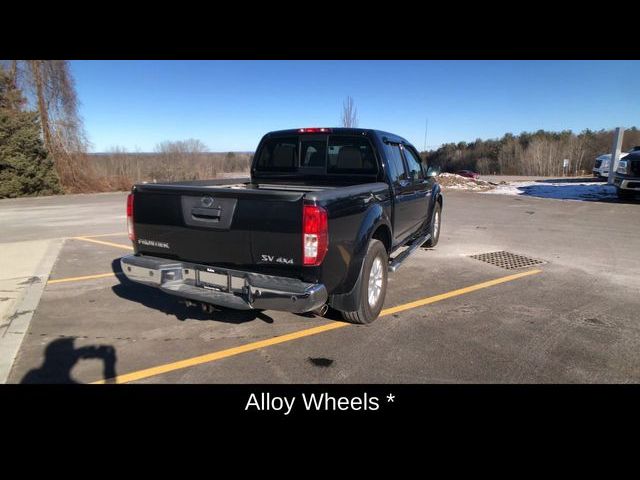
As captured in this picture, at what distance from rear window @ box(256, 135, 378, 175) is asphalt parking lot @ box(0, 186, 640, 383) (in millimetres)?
1725

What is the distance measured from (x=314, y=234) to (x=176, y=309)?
2296mm

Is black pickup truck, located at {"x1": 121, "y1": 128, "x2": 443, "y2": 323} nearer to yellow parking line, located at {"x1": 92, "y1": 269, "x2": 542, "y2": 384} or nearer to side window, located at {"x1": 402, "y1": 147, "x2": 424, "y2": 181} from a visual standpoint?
yellow parking line, located at {"x1": 92, "y1": 269, "x2": 542, "y2": 384}

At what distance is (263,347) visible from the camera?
353 cm

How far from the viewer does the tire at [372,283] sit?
371 centimetres

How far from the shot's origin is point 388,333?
150 inches

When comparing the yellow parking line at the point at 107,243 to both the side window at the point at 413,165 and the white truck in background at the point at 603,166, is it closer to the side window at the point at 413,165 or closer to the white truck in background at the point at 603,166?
the side window at the point at 413,165

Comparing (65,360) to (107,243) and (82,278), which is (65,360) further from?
(107,243)

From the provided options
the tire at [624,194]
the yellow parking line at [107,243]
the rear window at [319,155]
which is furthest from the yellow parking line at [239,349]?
the tire at [624,194]

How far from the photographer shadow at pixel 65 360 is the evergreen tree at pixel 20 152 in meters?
19.6

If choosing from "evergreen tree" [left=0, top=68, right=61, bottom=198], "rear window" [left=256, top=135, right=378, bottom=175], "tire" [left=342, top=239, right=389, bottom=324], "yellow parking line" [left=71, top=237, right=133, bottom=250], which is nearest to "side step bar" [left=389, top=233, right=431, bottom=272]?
"tire" [left=342, top=239, right=389, bottom=324]

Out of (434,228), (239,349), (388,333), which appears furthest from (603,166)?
(239,349)

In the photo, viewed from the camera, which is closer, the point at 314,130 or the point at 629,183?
the point at 314,130

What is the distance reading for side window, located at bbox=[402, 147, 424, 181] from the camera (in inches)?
226
